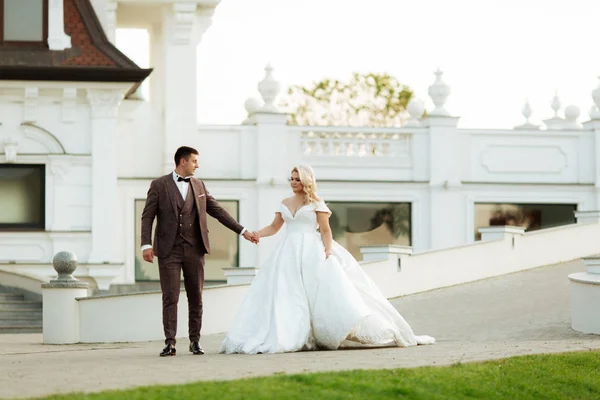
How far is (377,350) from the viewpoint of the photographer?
547 inches

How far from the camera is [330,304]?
46.4ft

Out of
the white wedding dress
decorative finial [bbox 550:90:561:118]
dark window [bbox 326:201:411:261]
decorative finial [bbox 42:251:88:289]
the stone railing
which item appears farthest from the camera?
decorative finial [bbox 550:90:561:118]

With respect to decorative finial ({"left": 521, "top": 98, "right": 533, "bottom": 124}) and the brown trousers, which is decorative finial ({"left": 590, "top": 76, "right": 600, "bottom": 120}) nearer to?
decorative finial ({"left": 521, "top": 98, "right": 533, "bottom": 124})

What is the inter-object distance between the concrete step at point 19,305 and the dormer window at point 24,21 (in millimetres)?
5488

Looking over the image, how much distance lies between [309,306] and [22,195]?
13.9 meters

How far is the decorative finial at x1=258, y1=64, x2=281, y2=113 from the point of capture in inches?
1128

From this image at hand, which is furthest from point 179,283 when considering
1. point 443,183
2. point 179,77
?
point 443,183

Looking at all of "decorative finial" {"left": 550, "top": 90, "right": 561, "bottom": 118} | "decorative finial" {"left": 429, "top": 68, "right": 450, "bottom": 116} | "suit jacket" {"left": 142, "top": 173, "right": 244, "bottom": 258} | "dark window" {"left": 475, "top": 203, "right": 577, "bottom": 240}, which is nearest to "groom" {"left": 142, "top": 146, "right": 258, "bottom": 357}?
"suit jacket" {"left": 142, "top": 173, "right": 244, "bottom": 258}

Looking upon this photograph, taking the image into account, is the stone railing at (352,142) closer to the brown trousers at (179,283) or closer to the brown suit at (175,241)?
the brown suit at (175,241)

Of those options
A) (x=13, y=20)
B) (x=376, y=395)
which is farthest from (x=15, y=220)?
(x=376, y=395)

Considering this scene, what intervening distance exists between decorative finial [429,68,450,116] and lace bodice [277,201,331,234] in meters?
15.3

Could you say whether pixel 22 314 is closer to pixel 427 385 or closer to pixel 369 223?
pixel 369 223

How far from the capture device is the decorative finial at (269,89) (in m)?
28.7

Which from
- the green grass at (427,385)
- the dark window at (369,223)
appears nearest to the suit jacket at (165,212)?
the green grass at (427,385)
